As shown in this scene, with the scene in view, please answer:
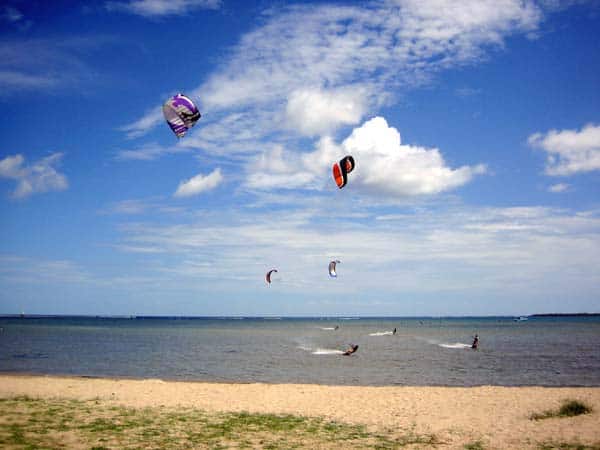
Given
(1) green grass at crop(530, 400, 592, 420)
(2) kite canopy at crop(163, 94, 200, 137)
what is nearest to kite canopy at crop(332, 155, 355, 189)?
(2) kite canopy at crop(163, 94, 200, 137)

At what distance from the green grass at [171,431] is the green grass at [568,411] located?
423 centimetres

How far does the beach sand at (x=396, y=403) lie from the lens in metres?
12.0

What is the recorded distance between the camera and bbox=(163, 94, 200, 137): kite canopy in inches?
568

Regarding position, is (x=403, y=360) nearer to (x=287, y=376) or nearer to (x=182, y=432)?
(x=287, y=376)

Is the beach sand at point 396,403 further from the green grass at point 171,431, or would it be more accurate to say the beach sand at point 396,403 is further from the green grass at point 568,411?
the green grass at point 171,431

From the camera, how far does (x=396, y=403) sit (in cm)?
1645

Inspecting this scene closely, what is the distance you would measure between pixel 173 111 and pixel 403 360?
992 inches

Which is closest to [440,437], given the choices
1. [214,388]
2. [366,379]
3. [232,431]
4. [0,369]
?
[232,431]

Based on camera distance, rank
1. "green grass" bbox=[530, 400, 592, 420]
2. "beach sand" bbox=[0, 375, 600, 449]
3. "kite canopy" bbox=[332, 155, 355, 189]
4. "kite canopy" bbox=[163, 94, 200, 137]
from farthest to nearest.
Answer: "kite canopy" bbox=[332, 155, 355, 189]
"kite canopy" bbox=[163, 94, 200, 137]
"green grass" bbox=[530, 400, 592, 420]
"beach sand" bbox=[0, 375, 600, 449]

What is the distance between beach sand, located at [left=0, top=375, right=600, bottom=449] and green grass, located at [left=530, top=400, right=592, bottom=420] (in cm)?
30

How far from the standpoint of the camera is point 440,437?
1159 cm

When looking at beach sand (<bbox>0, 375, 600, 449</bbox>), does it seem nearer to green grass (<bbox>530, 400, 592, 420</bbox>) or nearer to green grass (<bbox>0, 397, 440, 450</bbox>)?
green grass (<bbox>530, 400, 592, 420</bbox>)

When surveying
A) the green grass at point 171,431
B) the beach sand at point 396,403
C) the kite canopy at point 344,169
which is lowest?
the beach sand at point 396,403

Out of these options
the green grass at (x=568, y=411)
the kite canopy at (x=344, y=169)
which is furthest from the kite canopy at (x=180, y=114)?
the green grass at (x=568, y=411)
